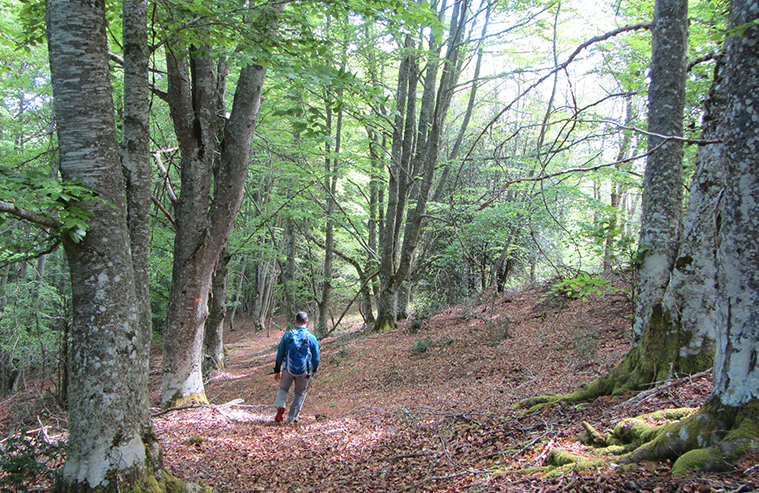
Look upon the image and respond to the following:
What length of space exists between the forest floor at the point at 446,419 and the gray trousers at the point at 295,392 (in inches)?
8.3

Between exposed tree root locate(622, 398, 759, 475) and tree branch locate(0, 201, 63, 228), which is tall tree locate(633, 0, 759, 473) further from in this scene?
tree branch locate(0, 201, 63, 228)

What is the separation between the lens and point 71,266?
2703mm

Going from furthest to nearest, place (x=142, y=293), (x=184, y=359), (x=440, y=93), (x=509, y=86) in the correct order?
(x=509, y=86) < (x=440, y=93) < (x=184, y=359) < (x=142, y=293)

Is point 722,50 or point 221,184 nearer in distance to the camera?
point 722,50

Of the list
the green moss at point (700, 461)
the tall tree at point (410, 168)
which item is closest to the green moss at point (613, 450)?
the green moss at point (700, 461)

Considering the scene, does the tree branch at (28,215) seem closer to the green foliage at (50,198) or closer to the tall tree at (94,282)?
the green foliage at (50,198)

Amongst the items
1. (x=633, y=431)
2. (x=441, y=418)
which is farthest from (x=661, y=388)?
(x=441, y=418)

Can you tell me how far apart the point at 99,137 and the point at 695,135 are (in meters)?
5.26

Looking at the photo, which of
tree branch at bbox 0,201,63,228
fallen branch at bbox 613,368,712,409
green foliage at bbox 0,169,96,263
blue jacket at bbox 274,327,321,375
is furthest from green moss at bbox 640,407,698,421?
blue jacket at bbox 274,327,321,375

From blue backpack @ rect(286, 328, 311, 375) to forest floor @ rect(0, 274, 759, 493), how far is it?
2.54ft

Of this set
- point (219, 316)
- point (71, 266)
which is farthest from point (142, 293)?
point (219, 316)

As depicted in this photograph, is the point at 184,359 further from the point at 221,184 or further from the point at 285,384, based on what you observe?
the point at 221,184

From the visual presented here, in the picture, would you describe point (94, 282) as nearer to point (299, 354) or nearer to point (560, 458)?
point (560, 458)

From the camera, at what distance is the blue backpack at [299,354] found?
644cm
